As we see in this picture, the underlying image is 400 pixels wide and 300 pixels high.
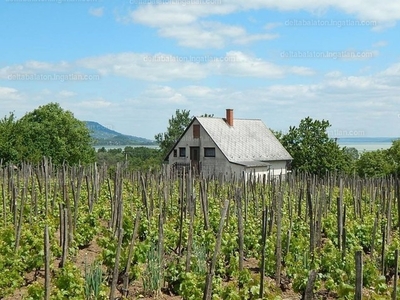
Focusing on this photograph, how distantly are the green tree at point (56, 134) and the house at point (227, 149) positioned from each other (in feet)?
39.0

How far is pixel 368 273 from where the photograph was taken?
774 cm

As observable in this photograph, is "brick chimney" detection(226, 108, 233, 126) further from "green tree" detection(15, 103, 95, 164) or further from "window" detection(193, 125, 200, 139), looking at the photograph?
"green tree" detection(15, 103, 95, 164)

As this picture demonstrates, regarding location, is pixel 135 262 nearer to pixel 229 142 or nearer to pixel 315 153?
pixel 229 142

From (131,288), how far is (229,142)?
28.1m

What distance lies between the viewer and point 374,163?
4122 centimetres

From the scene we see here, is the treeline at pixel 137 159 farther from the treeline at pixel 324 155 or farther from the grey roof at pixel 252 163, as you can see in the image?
the treeline at pixel 324 155

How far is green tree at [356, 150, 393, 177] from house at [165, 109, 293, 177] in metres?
6.92

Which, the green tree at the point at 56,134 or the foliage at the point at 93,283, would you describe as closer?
the foliage at the point at 93,283

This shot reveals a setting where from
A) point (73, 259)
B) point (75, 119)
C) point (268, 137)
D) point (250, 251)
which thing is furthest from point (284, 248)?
point (75, 119)

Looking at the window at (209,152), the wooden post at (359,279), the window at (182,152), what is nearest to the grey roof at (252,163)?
the window at (209,152)

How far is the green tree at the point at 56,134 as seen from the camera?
44156mm

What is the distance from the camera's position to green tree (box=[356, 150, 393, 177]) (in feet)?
133

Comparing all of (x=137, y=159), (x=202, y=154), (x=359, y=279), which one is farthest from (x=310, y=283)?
(x=137, y=159)

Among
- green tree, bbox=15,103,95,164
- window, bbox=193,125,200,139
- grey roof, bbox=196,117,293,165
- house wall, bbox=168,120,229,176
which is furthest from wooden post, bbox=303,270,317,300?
green tree, bbox=15,103,95,164
